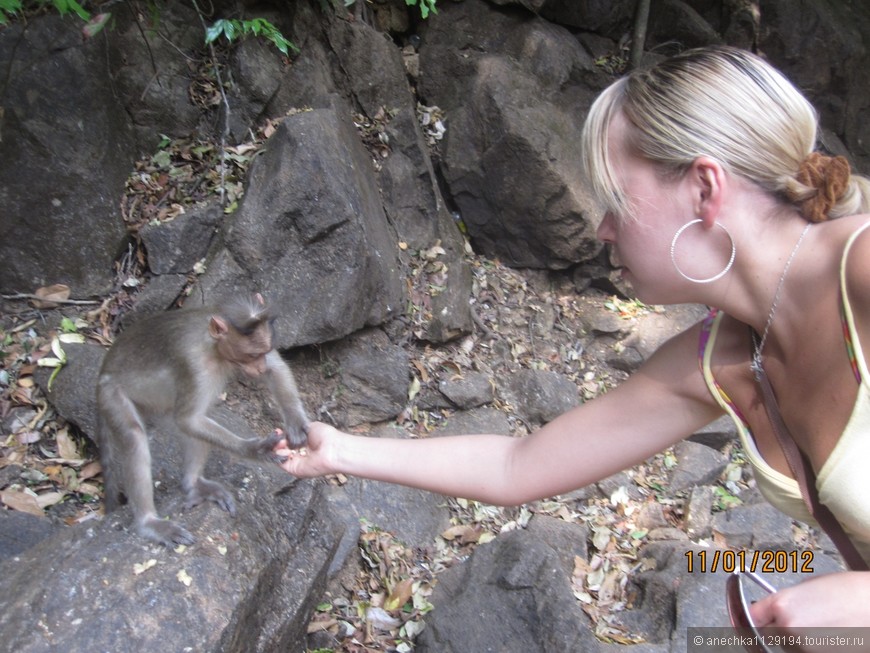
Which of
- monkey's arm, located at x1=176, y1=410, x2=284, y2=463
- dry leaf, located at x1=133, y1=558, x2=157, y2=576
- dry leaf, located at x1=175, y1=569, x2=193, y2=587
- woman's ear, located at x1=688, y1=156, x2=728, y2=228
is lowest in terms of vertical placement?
dry leaf, located at x1=175, y1=569, x2=193, y2=587

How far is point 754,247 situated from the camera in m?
1.74

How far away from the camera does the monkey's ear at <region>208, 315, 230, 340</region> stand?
3346mm

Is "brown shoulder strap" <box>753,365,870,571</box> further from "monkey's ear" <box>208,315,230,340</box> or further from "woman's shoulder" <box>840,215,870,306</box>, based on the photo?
"monkey's ear" <box>208,315,230,340</box>

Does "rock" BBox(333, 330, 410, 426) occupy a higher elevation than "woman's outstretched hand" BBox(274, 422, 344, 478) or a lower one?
lower

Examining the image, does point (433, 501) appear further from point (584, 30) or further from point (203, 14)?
point (584, 30)

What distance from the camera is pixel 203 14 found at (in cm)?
575

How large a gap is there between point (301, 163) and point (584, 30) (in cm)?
411

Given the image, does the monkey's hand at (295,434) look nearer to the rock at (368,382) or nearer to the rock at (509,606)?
the rock at (509,606)

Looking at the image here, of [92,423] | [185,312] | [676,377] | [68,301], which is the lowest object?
[92,423]

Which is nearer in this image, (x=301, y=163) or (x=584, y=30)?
(x=301, y=163)

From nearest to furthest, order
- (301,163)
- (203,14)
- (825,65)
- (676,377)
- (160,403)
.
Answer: (676,377) → (160,403) → (301,163) → (203,14) → (825,65)

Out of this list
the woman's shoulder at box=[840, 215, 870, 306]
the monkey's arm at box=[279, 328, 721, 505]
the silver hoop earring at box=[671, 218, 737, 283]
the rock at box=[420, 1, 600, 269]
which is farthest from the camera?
the rock at box=[420, 1, 600, 269]

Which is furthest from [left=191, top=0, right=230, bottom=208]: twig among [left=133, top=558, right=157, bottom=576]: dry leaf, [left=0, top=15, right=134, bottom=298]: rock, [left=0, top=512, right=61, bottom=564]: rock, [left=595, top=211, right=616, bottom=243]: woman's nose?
[left=595, top=211, right=616, bottom=243]: woman's nose

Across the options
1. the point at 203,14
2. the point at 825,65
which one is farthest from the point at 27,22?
the point at 825,65
